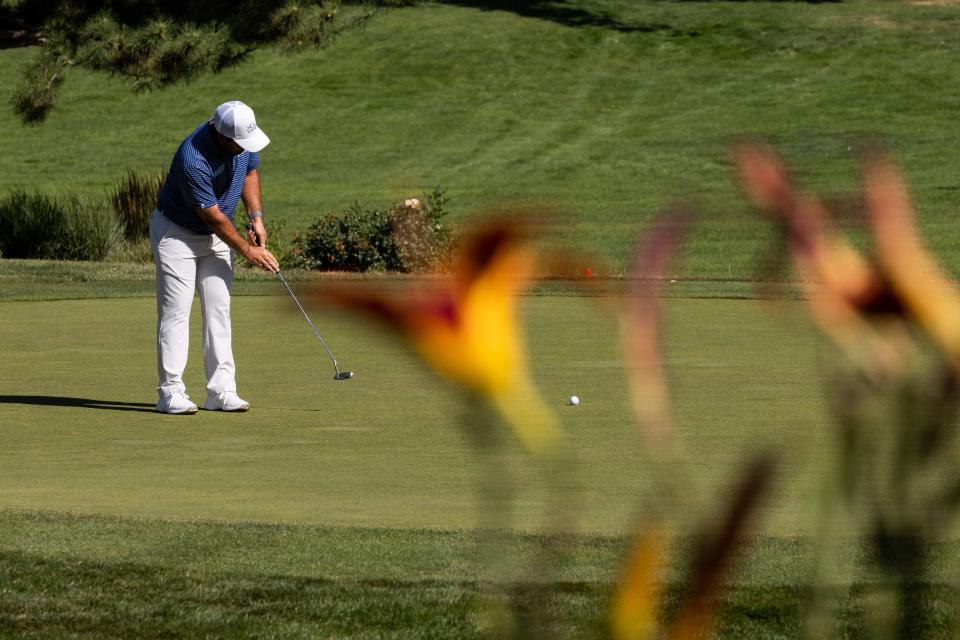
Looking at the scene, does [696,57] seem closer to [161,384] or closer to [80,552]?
[161,384]

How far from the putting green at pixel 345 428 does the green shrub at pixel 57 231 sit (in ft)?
33.2

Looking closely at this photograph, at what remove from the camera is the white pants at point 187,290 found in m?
9.66

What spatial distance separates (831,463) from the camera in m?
1.19

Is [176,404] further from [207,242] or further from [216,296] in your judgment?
[207,242]

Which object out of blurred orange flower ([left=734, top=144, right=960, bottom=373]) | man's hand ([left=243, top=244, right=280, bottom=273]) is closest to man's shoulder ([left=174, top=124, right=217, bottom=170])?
man's hand ([left=243, top=244, right=280, bottom=273])

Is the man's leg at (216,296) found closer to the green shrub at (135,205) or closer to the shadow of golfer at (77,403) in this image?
the shadow of golfer at (77,403)

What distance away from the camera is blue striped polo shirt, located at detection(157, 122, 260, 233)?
9.27 m

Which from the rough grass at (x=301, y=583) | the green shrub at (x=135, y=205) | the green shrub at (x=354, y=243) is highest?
the rough grass at (x=301, y=583)

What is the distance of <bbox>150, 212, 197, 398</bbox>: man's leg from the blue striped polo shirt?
0.09 metres

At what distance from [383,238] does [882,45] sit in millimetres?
35925

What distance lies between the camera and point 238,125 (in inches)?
356

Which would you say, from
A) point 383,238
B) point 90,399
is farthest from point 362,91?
point 90,399

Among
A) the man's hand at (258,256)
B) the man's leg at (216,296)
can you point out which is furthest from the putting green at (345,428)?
the man's hand at (258,256)

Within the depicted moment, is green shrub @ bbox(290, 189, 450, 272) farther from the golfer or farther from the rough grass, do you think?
the rough grass
